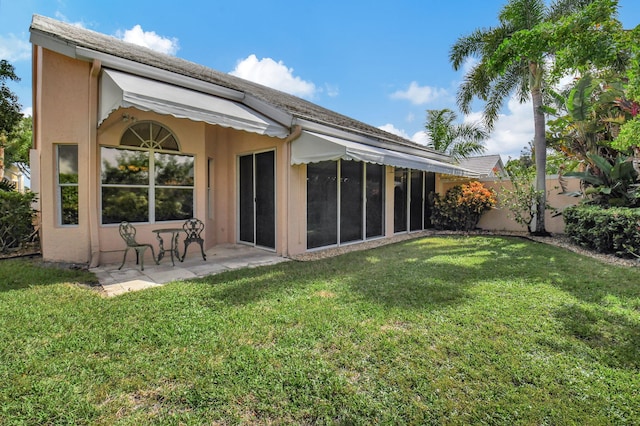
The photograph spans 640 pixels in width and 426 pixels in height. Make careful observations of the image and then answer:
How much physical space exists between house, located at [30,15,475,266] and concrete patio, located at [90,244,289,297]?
0.86 m

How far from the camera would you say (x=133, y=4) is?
15.7 meters

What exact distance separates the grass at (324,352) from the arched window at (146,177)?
10.9 ft

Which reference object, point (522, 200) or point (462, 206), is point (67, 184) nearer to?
point (462, 206)

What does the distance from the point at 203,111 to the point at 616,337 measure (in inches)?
434

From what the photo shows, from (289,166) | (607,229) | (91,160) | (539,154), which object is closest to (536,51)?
(607,229)

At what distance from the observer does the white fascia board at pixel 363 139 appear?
487 inches

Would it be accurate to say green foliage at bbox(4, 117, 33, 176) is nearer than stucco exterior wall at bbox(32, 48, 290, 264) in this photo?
No

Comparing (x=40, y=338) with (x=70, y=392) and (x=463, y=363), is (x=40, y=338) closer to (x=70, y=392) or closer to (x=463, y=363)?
(x=70, y=392)

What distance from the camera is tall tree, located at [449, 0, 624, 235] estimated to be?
749 centimetres

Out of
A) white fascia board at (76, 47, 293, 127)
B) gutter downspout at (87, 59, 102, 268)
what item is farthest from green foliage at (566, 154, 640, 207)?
gutter downspout at (87, 59, 102, 268)

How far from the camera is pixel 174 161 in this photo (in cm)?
1212

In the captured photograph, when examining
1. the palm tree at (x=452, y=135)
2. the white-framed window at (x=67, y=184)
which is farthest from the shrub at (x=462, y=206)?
the white-framed window at (x=67, y=184)

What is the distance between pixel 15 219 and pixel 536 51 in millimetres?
18031

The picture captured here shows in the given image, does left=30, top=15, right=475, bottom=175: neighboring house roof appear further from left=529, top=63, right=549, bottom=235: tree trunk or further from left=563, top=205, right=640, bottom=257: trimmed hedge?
left=563, top=205, right=640, bottom=257: trimmed hedge
